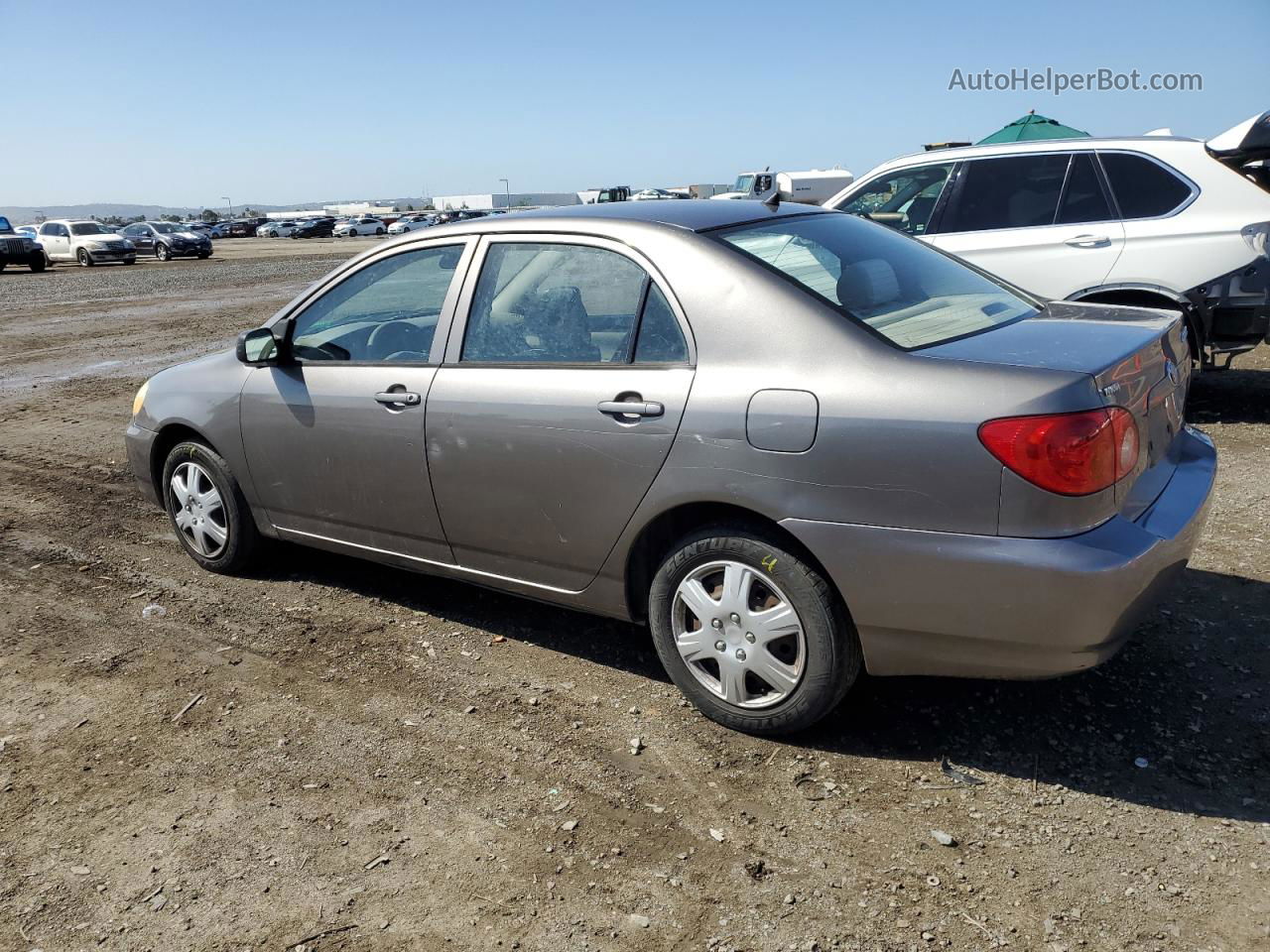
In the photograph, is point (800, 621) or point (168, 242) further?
point (168, 242)

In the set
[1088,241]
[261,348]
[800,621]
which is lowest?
[800,621]

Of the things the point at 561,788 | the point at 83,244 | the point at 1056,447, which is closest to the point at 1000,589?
the point at 1056,447

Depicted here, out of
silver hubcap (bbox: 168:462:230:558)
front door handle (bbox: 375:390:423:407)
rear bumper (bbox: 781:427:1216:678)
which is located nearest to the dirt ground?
rear bumper (bbox: 781:427:1216:678)

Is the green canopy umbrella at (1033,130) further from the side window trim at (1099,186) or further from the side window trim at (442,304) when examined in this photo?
the side window trim at (442,304)

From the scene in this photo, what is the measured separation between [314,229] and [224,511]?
69.6m

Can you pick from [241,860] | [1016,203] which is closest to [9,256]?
[1016,203]

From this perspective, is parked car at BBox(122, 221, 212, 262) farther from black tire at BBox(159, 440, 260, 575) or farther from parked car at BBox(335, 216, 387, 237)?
black tire at BBox(159, 440, 260, 575)

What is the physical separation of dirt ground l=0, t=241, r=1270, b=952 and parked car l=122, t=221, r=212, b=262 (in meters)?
39.2

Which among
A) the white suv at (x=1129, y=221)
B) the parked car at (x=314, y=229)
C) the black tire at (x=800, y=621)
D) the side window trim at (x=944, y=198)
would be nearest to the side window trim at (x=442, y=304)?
the black tire at (x=800, y=621)

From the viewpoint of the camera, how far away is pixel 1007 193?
25.0 ft

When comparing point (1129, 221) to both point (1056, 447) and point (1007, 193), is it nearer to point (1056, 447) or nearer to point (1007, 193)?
point (1007, 193)

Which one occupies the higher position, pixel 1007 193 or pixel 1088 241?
pixel 1007 193

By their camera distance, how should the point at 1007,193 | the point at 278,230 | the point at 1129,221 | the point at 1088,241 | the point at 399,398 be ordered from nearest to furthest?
the point at 399,398 < the point at 1129,221 < the point at 1088,241 < the point at 1007,193 < the point at 278,230

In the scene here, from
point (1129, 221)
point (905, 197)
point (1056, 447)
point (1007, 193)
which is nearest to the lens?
point (1056, 447)
